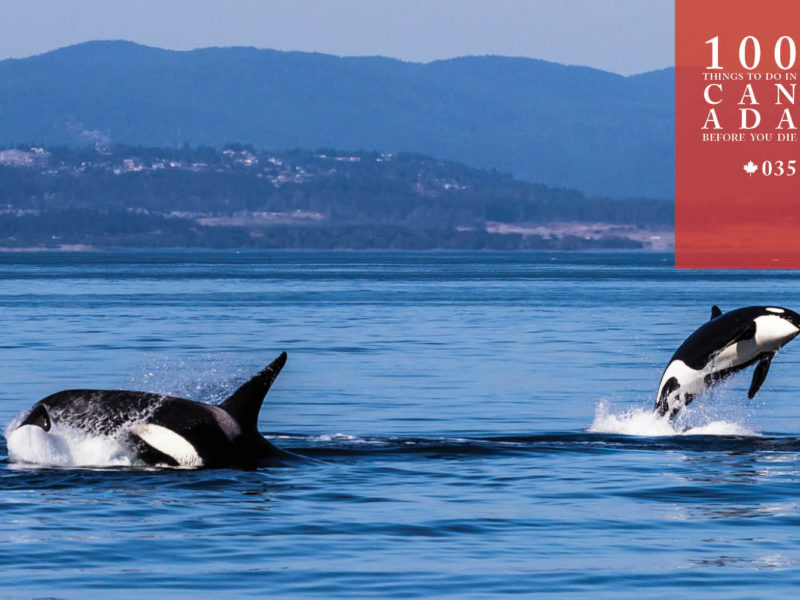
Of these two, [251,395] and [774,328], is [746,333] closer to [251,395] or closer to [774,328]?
[774,328]

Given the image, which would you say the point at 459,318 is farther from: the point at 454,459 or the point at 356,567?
the point at 356,567

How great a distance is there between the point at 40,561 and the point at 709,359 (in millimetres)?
12035

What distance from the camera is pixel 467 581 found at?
50.1 ft

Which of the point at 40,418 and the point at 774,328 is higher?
the point at 774,328

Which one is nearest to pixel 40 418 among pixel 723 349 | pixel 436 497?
pixel 436 497

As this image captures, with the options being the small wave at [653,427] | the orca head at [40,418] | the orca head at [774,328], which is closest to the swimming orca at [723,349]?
the orca head at [774,328]

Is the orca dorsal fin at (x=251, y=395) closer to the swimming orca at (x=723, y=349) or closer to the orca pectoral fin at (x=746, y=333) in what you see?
the swimming orca at (x=723, y=349)

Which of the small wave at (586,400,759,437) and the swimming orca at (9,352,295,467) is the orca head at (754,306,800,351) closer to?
the small wave at (586,400,759,437)

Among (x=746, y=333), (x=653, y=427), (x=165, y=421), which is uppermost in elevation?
(x=746, y=333)

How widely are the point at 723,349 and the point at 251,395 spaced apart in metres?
8.40

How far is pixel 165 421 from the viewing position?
19.5 m

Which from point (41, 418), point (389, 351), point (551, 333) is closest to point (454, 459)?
point (41, 418)

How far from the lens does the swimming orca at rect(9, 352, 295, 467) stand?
63.7ft

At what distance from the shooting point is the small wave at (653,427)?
25.9 meters
